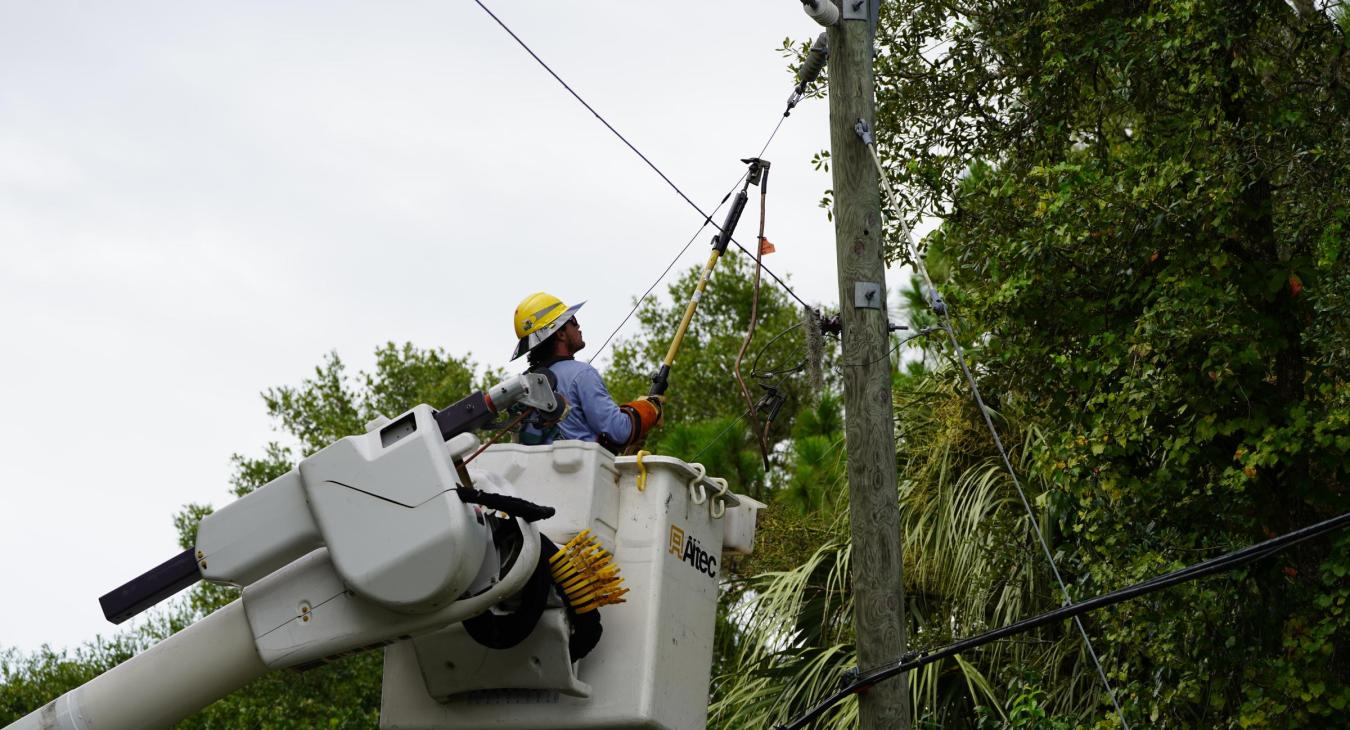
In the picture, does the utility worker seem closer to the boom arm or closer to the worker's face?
the worker's face

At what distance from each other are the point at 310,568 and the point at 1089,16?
6516mm

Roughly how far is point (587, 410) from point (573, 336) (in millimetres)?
503

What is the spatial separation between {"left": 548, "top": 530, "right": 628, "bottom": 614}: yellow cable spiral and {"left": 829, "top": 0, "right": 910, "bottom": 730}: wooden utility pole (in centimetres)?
181

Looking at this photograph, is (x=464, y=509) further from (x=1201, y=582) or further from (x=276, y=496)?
(x=1201, y=582)

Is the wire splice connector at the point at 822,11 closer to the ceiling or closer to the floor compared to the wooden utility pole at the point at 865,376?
closer to the ceiling

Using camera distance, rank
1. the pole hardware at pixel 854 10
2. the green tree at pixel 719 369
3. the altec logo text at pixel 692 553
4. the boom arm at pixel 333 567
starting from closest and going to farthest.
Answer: the boom arm at pixel 333 567 → the altec logo text at pixel 692 553 → the pole hardware at pixel 854 10 → the green tree at pixel 719 369

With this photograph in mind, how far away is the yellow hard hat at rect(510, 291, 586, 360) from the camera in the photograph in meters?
7.32

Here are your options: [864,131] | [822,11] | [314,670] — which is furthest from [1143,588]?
[314,670]

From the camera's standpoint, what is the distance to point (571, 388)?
714cm

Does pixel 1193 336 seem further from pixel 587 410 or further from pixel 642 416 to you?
pixel 587 410

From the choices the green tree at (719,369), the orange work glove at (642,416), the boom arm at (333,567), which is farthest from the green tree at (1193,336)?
the green tree at (719,369)

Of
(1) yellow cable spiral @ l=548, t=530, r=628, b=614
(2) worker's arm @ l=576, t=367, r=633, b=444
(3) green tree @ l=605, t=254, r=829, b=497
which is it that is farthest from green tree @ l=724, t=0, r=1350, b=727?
(3) green tree @ l=605, t=254, r=829, b=497

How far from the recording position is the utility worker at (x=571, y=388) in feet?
23.1

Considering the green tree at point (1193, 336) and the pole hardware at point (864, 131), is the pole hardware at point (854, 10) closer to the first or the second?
the pole hardware at point (864, 131)
